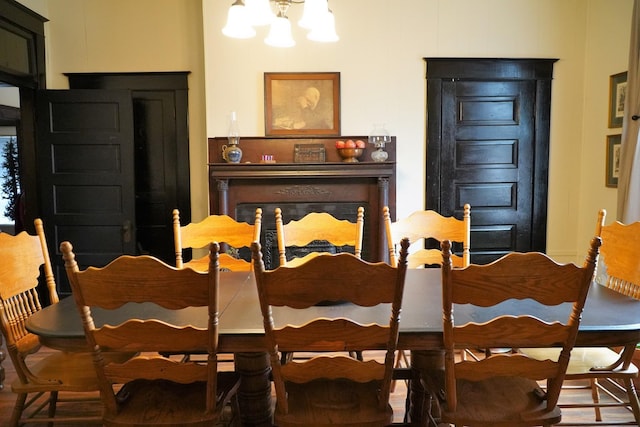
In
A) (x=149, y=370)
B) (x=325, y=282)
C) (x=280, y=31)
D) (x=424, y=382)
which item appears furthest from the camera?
(x=280, y=31)

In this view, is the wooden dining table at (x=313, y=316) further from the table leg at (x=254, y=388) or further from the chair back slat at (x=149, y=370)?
the chair back slat at (x=149, y=370)

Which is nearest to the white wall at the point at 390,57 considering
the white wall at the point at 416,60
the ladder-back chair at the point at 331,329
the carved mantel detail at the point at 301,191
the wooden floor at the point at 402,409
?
the white wall at the point at 416,60

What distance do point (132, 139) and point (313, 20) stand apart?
2640 millimetres

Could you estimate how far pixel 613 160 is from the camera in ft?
12.9

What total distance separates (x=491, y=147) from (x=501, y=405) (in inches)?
125

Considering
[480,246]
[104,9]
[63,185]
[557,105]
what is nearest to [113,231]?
[63,185]

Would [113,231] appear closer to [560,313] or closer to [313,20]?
[313,20]

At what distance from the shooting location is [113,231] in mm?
4172

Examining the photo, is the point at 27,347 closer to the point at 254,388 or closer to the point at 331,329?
the point at 254,388

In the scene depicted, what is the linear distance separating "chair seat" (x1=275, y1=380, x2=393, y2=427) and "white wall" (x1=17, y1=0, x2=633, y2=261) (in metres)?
2.75

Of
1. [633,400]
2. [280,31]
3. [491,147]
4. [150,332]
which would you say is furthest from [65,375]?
[491,147]

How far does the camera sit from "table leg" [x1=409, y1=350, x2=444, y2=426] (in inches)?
69.9

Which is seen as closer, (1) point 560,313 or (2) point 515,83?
(1) point 560,313

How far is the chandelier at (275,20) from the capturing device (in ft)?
6.38
